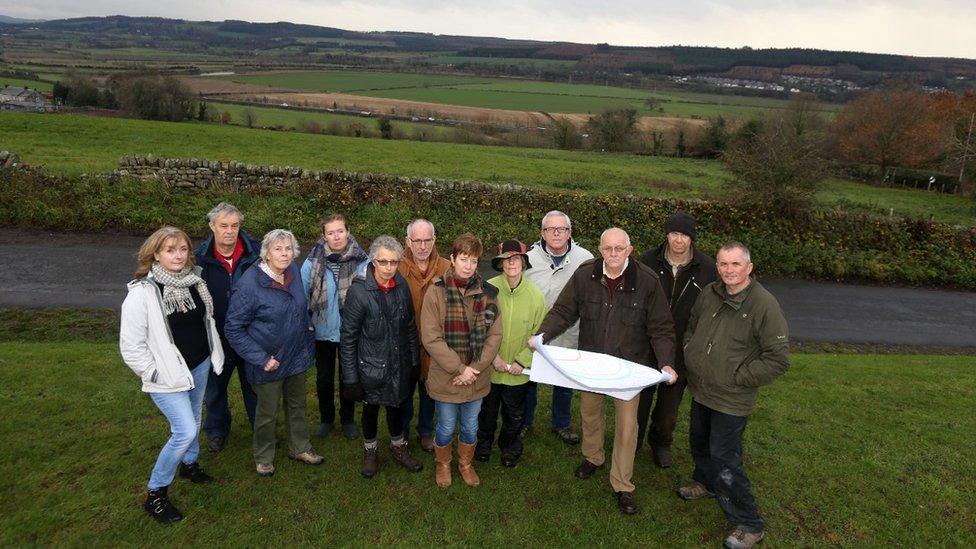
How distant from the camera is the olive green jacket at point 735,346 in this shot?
4320mm

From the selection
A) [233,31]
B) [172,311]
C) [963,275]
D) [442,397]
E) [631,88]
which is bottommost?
[963,275]

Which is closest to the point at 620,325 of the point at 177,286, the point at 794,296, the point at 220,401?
the point at 177,286

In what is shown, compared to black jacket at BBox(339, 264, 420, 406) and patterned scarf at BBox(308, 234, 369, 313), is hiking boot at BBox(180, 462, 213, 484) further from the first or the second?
patterned scarf at BBox(308, 234, 369, 313)

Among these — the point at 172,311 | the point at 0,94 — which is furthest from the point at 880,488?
the point at 0,94

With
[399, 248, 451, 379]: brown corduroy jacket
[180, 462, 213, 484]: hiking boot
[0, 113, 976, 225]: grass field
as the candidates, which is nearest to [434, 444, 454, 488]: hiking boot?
[399, 248, 451, 379]: brown corduroy jacket

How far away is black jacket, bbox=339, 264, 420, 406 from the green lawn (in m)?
1.03

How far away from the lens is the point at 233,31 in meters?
185

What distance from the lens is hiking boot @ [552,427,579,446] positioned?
6.23m

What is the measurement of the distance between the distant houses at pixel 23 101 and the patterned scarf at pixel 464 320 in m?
36.0

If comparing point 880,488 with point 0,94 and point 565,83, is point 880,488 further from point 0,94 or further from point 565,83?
point 565,83

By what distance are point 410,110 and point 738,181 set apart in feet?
135

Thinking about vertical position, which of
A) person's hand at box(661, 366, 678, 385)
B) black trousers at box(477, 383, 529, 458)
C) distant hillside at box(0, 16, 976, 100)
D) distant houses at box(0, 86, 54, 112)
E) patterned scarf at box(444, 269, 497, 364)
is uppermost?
distant hillside at box(0, 16, 976, 100)

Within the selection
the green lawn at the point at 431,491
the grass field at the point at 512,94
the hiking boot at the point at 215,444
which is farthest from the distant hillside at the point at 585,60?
the hiking boot at the point at 215,444

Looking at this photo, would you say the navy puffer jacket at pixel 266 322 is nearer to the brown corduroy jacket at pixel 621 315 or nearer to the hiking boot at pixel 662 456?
the brown corduroy jacket at pixel 621 315
